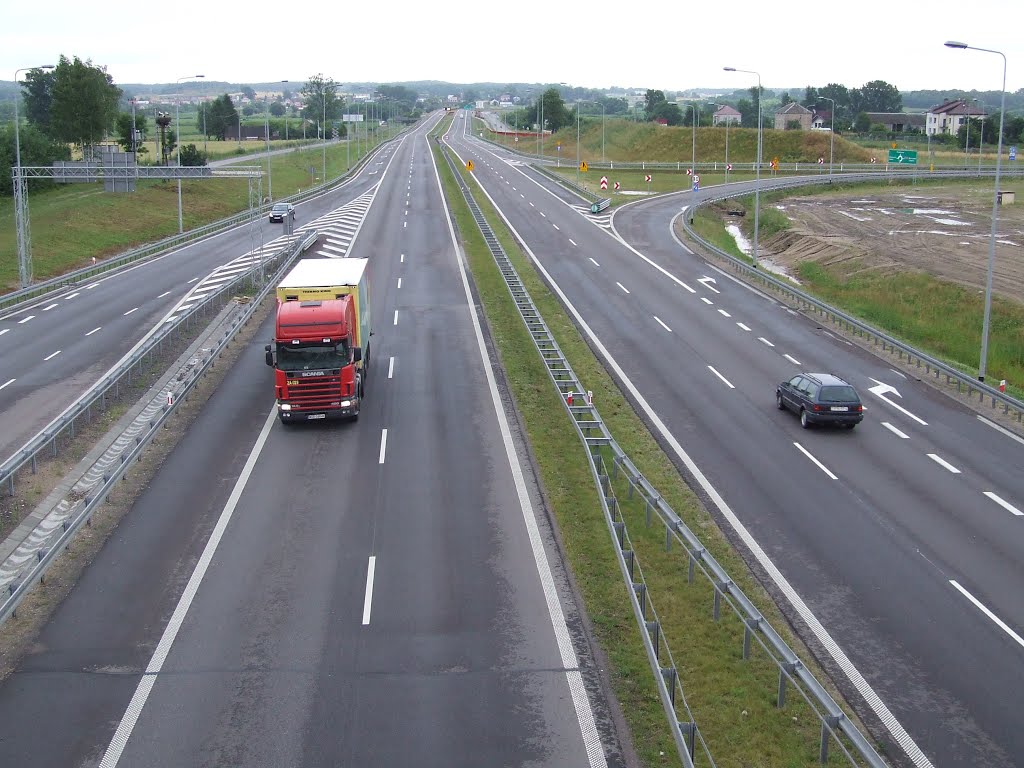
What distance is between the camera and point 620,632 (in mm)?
17812

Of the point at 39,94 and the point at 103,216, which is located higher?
the point at 39,94

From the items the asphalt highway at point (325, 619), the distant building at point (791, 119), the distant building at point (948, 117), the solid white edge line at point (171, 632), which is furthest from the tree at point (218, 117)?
the solid white edge line at point (171, 632)

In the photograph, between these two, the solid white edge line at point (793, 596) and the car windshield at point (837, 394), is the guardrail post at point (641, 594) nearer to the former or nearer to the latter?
the solid white edge line at point (793, 596)

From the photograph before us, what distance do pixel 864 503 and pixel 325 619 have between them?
1294 centimetres

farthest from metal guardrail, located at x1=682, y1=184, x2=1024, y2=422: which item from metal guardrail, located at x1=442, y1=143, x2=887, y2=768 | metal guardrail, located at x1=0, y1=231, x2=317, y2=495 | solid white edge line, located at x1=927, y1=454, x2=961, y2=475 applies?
metal guardrail, located at x1=0, y1=231, x2=317, y2=495

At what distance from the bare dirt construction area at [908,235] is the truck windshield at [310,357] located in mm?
38945

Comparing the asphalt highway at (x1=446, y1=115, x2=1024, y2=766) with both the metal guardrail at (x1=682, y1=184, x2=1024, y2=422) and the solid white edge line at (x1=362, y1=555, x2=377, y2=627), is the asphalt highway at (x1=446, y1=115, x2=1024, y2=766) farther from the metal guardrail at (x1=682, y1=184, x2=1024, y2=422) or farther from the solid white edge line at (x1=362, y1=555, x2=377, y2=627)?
the solid white edge line at (x1=362, y1=555, x2=377, y2=627)

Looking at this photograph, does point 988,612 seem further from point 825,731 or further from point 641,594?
point 825,731

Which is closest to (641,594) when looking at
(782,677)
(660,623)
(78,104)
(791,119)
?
(660,623)

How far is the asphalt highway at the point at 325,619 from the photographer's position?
48.3ft

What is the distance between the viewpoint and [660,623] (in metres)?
18.0

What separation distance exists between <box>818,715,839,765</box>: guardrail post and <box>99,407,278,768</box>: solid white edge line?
9553mm

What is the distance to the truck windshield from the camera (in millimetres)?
29188

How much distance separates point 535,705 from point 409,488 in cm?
1003
